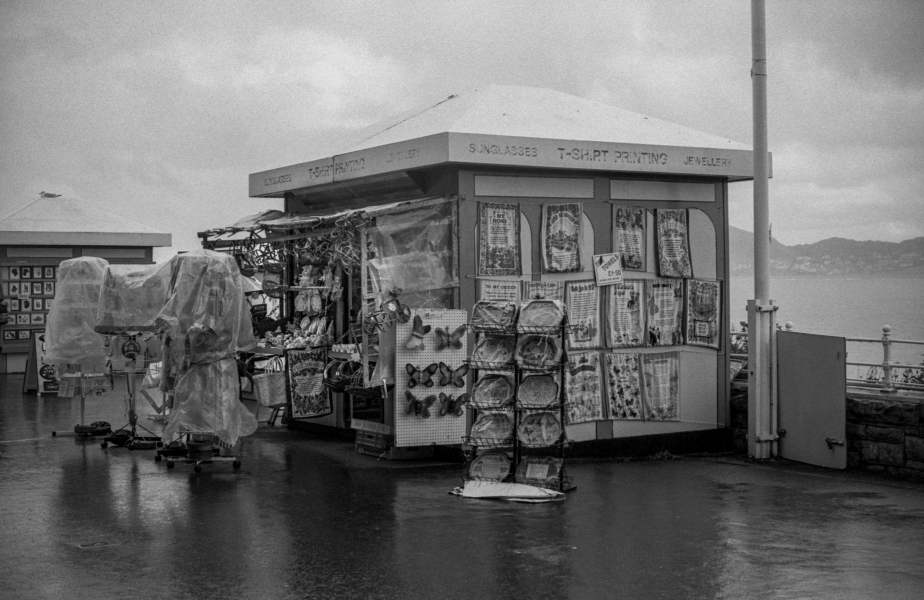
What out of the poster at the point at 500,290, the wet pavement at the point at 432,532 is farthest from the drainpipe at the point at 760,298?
the poster at the point at 500,290

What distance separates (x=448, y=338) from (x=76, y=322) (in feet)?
19.9

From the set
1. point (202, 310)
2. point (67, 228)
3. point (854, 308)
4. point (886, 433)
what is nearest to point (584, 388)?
point (886, 433)

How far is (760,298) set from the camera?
13.1 m

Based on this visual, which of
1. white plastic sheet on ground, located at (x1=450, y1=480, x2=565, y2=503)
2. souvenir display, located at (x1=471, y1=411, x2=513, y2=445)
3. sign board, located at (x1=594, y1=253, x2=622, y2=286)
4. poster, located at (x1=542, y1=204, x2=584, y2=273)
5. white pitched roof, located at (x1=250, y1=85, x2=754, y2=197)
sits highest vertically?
white pitched roof, located at (x1=250, y1=85, x2=754, y2=197)

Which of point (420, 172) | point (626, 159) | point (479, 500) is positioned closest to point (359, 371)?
point (420, 172)

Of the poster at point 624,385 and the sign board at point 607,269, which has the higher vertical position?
the sign board at point 607,269

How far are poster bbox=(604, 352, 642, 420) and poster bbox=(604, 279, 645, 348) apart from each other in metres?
0.18

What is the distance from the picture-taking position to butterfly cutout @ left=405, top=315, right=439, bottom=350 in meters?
12.0

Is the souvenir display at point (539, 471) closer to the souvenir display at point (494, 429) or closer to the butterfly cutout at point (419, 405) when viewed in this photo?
the souvenir display at point (494, 429)

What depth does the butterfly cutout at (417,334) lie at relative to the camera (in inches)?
471

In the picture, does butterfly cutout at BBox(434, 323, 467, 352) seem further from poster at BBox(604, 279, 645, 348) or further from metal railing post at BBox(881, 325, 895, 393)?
metal railing post at BBox(881, 325, 895, 393)

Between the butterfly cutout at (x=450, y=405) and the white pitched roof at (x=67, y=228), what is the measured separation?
52.3 feet

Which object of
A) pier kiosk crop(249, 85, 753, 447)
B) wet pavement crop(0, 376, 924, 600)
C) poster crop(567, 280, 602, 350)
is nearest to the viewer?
wet pavement crop(0, 376, 924, 600)

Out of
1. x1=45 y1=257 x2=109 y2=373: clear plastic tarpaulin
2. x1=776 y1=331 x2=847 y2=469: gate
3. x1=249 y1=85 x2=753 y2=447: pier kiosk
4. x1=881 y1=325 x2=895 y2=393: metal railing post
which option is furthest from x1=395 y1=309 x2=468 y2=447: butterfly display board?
x1=45 y1=257 x2=109 y2=373: clear plastic tarpaulin
